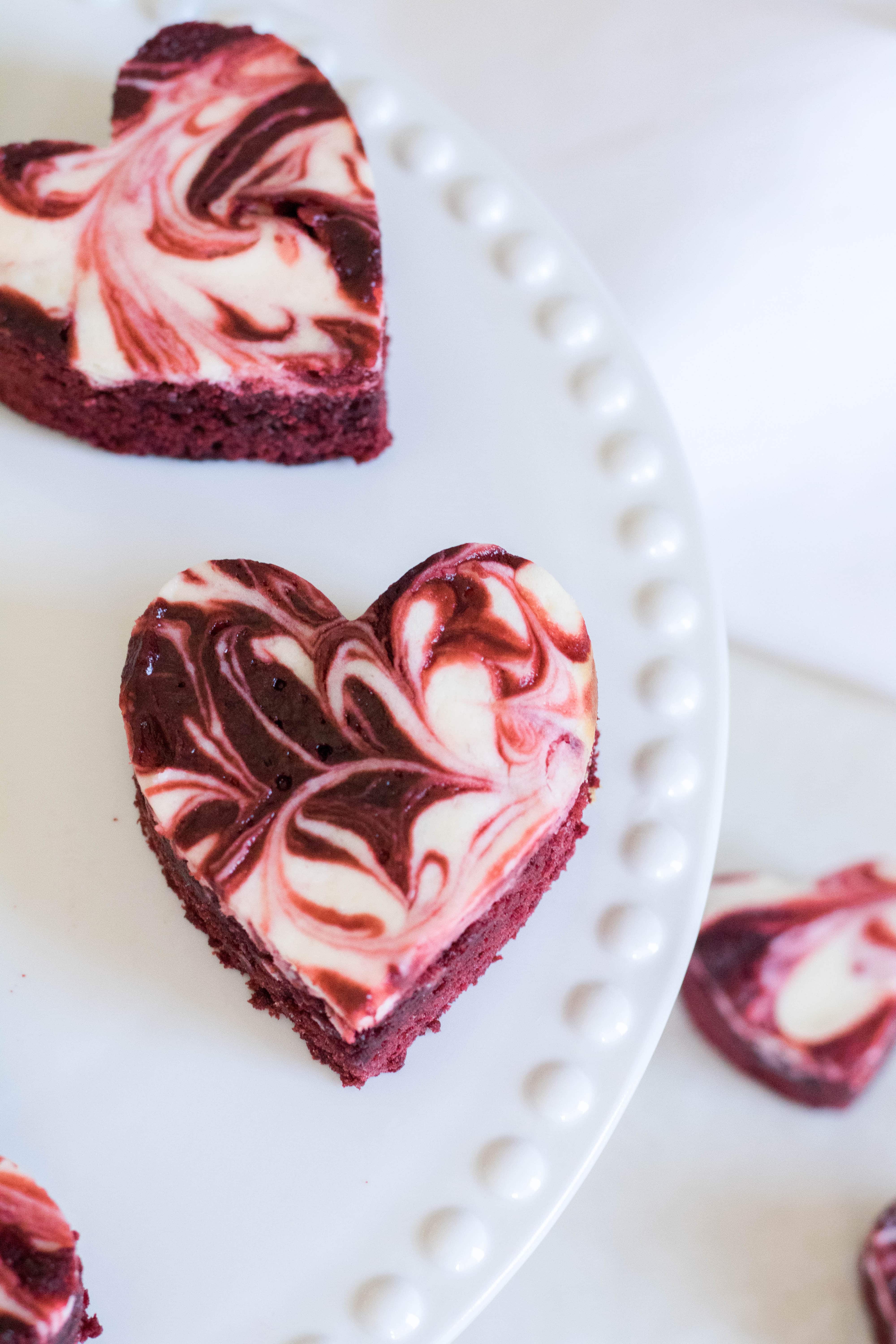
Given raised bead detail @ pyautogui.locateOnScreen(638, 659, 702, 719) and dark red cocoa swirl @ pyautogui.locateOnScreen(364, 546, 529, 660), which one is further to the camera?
raised bead detail @ pyautogui.locateOnScreen(638, 659, 702, 719)

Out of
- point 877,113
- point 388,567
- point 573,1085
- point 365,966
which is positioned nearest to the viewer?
point 365,966

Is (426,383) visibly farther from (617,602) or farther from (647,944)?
(647,944)

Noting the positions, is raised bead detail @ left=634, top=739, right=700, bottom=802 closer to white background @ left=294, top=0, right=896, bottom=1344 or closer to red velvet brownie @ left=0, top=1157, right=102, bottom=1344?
white background @ left=294, top=0, right=896, bottom=1344

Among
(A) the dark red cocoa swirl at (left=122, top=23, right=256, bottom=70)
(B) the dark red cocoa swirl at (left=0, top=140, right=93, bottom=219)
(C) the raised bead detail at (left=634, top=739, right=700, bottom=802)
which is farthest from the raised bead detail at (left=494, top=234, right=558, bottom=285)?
(C) the raised bead detail at (left=634, top=739, right=700, bottom=802)

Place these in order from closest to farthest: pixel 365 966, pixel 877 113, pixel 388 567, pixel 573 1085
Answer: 1. pixel 365 966
2. pixel 573 1085
3. pixel 388 567
4. pixel 877 113

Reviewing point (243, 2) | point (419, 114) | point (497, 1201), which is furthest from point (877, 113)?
point (497, 1201)

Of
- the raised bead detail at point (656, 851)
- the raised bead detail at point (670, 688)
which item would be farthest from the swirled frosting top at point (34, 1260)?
the raised bead detail at point (670, 688)
